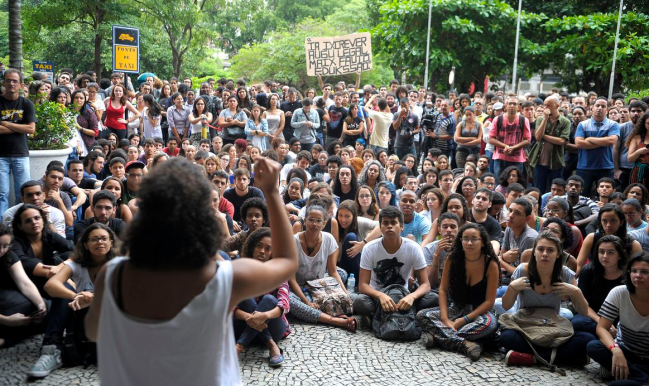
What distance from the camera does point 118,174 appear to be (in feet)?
26.5

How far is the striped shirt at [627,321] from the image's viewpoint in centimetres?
505

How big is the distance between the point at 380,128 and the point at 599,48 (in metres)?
10.8

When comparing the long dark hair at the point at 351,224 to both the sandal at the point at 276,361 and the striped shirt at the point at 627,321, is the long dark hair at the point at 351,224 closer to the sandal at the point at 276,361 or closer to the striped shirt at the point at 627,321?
the sandal at the point at 276,361

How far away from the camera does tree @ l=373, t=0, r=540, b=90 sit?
20484 mm

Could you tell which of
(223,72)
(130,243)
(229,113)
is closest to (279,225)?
(130,243)

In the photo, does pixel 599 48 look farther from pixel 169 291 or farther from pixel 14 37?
pixel 169 291

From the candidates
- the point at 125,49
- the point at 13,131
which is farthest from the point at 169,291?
the point at 125,49

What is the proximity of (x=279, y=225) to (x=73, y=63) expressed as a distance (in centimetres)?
2797

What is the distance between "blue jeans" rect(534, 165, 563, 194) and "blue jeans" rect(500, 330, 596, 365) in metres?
5.41

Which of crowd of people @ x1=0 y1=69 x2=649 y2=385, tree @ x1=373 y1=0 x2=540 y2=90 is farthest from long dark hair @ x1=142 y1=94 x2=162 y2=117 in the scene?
tree @ x1=373 y1=0 x2=540 y2=90

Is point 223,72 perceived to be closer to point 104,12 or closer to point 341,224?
point 104,12

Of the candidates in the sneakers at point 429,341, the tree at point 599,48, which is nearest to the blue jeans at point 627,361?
the sneakers at point 429,341

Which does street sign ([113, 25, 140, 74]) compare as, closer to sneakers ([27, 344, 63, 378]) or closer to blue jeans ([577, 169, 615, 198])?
sneakers ([27, 344, 63, 378])

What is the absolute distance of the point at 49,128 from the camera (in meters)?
8.55
